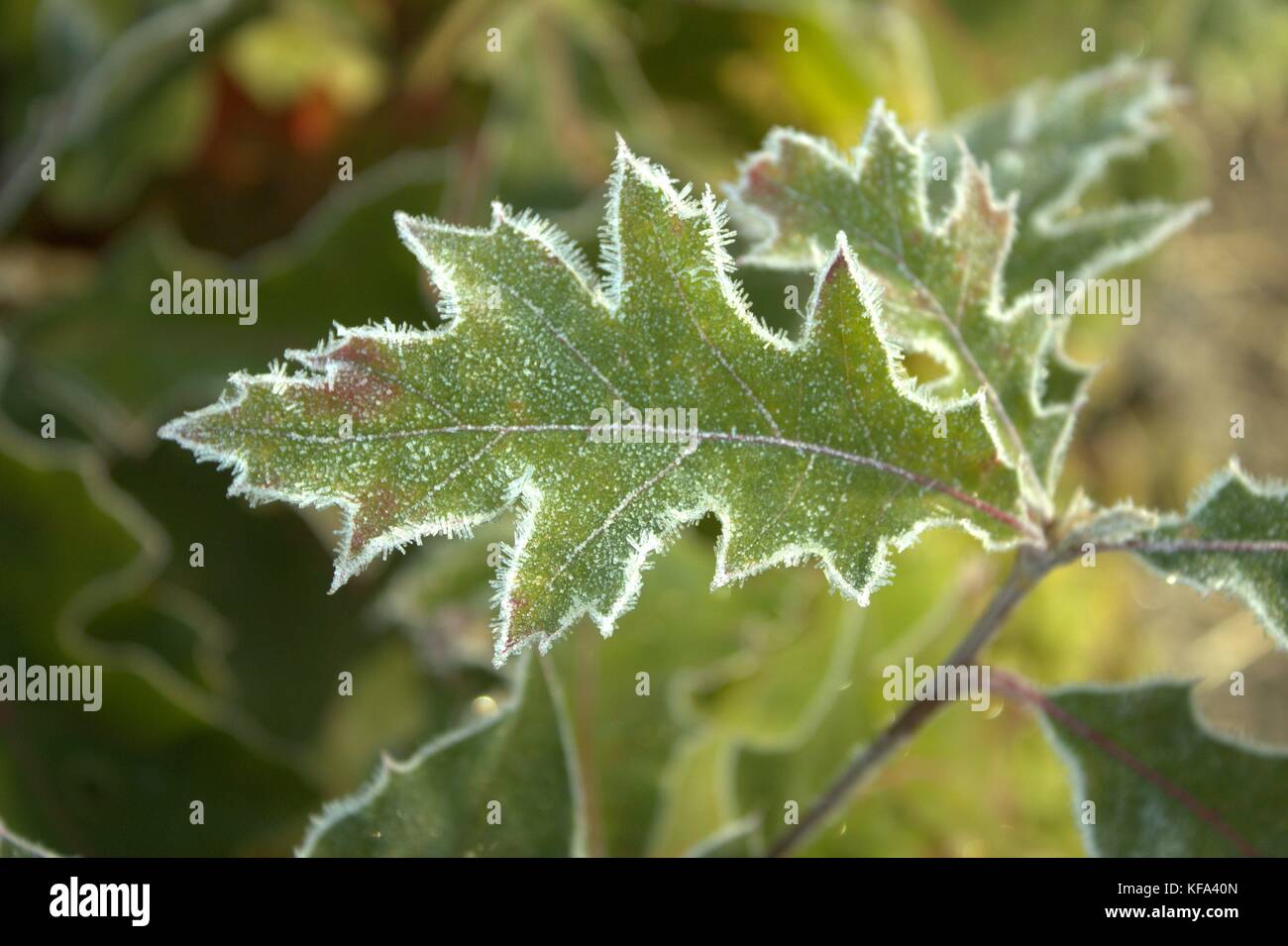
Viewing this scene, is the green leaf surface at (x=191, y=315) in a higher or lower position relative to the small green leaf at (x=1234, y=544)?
higher

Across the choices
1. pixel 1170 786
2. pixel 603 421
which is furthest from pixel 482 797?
pixel 1170 786

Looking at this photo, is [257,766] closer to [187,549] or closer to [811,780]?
[187,549]

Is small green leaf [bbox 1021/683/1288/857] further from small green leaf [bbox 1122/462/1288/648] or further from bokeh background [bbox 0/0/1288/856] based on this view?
bokeh background [bbox 0/0/1288/856]

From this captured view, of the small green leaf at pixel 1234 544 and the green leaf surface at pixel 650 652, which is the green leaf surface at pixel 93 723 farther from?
the small green leaf at pixel 1234 544

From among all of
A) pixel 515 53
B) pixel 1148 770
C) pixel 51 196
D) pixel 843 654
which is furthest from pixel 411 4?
pixel 1148 770

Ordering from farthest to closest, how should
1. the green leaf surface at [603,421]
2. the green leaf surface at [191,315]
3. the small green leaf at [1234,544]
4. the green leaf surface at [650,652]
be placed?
the green leaf surface at [191,315], the green leaf surface at [650,652], the small green leaf at [1234,544], the green leaf surface at [603,421]

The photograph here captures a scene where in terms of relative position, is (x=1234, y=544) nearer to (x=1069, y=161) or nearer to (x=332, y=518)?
(x=1069, y=161)

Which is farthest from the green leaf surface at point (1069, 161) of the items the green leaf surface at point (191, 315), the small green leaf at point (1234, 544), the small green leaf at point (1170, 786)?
the green leaf surface at point (191, 315)
